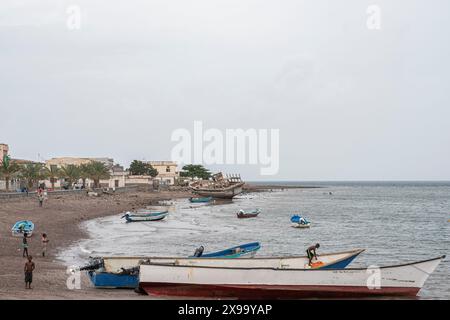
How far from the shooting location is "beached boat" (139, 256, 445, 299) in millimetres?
20953

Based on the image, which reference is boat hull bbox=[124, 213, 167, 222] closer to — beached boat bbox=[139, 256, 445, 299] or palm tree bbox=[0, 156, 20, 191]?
palm tree bbox=[0, 156, 20, 191]

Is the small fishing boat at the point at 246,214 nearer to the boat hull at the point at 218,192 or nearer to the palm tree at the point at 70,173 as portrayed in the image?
the palm tree at the point at 70,173

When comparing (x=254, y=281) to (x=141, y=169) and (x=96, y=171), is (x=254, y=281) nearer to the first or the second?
(x=96, y=171)

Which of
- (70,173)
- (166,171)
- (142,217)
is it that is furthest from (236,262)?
(166,171)

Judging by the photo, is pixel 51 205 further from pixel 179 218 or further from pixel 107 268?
pixel 107 268

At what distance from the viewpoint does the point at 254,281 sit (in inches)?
836

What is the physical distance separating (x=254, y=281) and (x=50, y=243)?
1955cm

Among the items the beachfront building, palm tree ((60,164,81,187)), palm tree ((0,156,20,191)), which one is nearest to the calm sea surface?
palm tree ((0,156,20,191))

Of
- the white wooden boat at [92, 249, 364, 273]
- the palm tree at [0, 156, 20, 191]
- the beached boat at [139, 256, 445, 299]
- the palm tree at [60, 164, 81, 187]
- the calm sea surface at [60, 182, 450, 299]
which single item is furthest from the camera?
the palm tree at [60, 164, 81, 187]

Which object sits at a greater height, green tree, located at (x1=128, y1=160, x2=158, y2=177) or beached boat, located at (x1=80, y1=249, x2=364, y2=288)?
beached boat, located at (x1=80, y1=249, x2=364, y2=288)

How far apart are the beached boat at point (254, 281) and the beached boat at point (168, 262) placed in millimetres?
1447

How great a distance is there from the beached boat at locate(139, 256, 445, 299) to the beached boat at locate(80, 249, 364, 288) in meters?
1.45

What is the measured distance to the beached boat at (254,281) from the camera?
68.7ft
